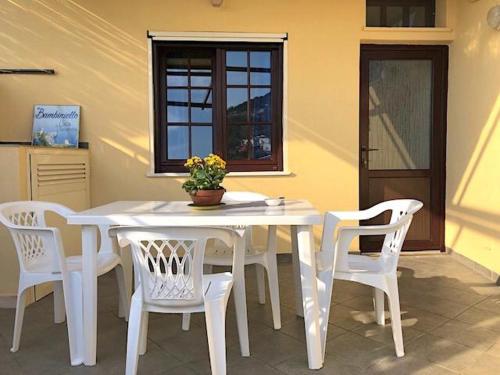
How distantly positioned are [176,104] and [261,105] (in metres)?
0.83

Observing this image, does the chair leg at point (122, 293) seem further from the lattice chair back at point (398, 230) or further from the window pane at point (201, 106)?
the window pane at point (201, 106)

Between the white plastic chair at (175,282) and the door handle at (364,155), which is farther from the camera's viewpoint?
the door handle at (364,155)

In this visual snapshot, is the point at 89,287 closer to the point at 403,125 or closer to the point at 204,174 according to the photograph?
the point at 204,174

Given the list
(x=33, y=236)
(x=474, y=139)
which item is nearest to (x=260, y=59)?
(x=474, y=139)

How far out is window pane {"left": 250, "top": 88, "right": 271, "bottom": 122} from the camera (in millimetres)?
4352

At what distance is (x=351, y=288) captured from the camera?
3455 millimetres

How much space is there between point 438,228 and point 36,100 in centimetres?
415

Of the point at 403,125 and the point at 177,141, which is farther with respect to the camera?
the point at 403,125

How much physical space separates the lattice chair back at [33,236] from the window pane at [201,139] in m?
1.84

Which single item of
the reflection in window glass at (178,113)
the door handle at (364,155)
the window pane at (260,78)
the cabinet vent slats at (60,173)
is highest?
the window pane at (260,78)

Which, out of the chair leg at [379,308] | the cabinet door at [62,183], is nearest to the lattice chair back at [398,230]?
the chair leg at [379,308]

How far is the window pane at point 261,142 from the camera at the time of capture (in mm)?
4387

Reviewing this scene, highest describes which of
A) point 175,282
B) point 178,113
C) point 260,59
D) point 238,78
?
point 260,59

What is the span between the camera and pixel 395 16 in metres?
4.42
